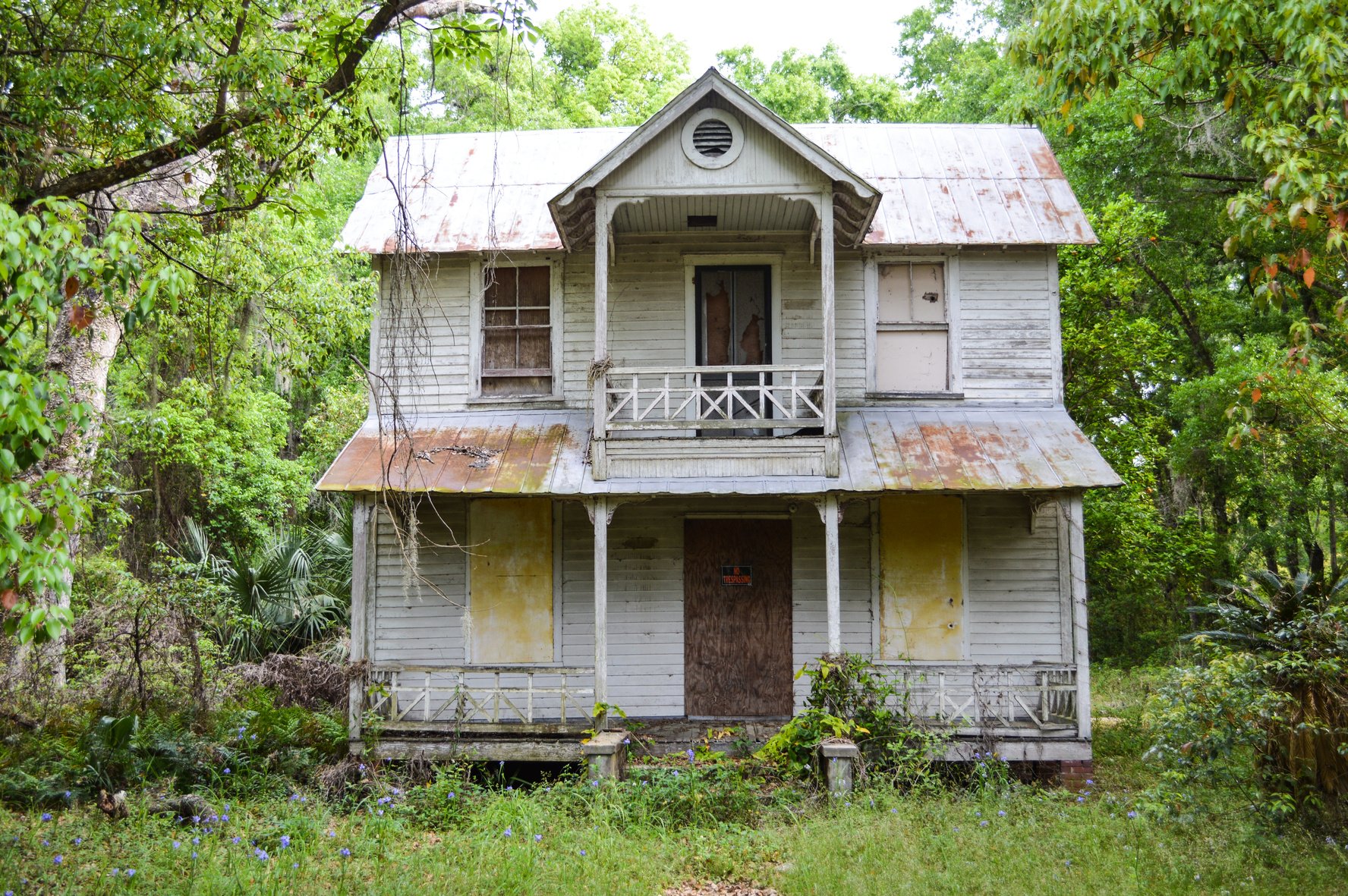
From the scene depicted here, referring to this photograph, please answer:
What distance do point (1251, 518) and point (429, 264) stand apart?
18107 millimetres

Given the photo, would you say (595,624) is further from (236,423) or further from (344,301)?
(236,423)

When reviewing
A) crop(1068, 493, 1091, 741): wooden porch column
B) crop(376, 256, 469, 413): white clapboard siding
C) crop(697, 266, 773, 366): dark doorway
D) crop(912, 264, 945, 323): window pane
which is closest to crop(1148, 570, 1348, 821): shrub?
crop(1068, 493, 1091, 741): wooden porch column

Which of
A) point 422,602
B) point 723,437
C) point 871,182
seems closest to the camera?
point 723,437

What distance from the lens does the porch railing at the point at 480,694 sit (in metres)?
10.9

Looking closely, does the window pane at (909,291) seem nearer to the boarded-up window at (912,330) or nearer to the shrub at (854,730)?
the boarded-up window at (912,330)

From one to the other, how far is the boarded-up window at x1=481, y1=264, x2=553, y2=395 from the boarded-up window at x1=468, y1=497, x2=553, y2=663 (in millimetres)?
1437

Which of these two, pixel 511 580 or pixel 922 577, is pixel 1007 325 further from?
pixel 511 580

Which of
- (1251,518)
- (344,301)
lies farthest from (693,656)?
(1251,518)

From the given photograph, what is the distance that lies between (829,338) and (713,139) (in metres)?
2.41

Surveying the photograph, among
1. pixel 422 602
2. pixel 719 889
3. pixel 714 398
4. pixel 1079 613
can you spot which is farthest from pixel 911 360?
pixel 719 889

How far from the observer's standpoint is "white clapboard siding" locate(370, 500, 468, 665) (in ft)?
40.3

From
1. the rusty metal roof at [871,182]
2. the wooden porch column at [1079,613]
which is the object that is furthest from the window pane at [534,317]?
the wooden porch column at [1079,613]

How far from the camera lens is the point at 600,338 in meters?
10.8

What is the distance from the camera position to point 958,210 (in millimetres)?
12680
